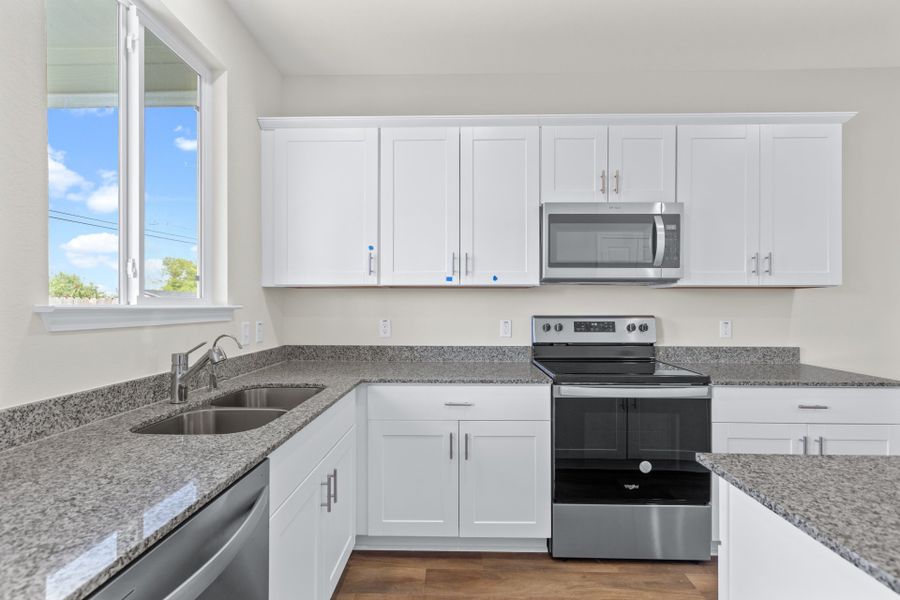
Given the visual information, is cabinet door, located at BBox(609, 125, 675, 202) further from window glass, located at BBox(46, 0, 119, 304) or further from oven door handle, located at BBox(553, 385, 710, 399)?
window glass, located at BBox(46, 0, 119, 304)

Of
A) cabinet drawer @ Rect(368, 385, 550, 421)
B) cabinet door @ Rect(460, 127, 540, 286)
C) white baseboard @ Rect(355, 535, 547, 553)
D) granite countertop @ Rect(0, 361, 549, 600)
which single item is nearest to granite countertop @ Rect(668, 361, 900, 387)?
cabinet drawer @ Rect(368, 385, 550, 421)

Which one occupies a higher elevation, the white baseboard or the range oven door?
the range oven door

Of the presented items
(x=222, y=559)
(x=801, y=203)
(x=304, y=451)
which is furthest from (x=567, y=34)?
(x=222, y=559)

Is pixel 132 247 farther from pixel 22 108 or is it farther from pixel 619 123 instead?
pixel 619 123

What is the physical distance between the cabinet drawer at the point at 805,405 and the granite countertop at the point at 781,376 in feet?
0.10

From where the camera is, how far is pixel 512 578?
2.29m

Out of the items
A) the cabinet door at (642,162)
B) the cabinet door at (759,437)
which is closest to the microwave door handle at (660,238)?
the cabinet door at (642,162)

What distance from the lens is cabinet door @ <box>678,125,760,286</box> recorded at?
8.80 feet

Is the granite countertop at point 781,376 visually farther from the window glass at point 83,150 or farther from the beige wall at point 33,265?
the window glass at point 83,150

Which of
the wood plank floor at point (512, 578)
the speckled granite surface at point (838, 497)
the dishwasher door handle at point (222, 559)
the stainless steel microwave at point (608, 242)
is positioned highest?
the stainless steel microwave at point (608, 242)

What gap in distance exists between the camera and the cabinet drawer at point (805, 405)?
2389 mm

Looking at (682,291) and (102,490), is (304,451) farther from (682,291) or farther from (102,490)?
A: (682,291)

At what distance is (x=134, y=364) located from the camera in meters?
1.72

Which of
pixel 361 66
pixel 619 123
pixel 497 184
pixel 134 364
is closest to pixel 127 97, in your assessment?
pixel 134 364
